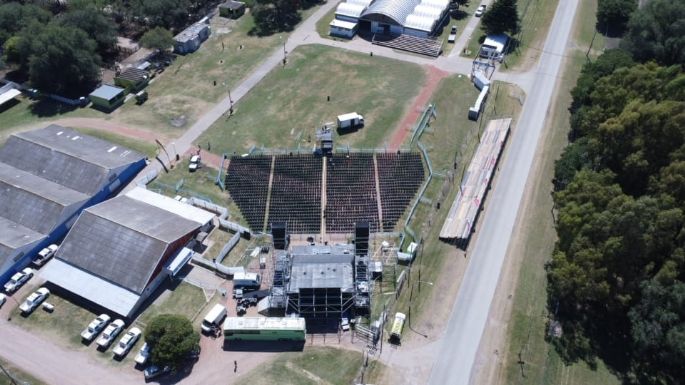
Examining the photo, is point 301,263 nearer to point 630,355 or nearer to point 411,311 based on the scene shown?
point 411,311

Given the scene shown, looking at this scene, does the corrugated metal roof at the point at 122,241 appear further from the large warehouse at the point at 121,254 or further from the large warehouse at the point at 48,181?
the large warehouse at the point at 48,181

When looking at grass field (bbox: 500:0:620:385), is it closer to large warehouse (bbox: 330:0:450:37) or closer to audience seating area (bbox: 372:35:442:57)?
audience seating area (bbox: 372:35:442:57)

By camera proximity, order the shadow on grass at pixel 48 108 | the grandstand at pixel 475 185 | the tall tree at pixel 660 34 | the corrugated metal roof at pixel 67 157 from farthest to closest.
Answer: the shadow on grass at pixel 48 108 < the tall tree at pixel 660 34 < the corrugated metal roof at pixel 67 157 < the grandstand at pixel 475 185

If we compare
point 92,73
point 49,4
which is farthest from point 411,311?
point 49,4

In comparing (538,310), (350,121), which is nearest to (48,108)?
(350,121)

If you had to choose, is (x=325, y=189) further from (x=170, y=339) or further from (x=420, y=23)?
(x=420, y=23)

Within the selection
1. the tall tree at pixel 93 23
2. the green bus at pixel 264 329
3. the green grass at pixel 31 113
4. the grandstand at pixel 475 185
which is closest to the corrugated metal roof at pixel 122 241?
the green bus at pixel 264 329

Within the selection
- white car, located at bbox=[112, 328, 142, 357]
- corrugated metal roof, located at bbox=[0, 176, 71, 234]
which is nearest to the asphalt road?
white car, located at bbox=[112, 328, 142, 357]
